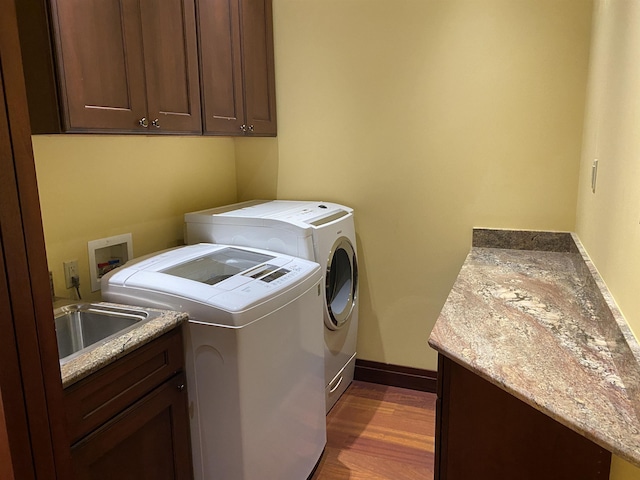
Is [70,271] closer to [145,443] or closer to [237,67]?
[145,443]

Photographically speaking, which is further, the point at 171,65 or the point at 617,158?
the point at 171,65

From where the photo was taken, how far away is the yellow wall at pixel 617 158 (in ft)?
3.81

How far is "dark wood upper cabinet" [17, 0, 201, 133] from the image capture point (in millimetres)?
1446

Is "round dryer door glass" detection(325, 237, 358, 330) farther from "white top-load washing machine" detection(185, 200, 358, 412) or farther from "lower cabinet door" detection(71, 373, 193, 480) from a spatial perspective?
"lower cabinet door" detection(71, 373, 193, 480)

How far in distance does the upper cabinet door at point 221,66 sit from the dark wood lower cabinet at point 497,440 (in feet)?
4.75

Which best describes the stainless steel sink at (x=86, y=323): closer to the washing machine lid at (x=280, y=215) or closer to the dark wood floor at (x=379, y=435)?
the washing machine lid at (x=280, y=215)

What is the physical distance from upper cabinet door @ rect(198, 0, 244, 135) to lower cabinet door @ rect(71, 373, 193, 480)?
1.16 m

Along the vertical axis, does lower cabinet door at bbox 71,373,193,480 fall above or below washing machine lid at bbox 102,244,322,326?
below

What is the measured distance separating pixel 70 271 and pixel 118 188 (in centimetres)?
43

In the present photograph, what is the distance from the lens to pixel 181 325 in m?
1.65

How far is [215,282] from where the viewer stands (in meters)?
1.86

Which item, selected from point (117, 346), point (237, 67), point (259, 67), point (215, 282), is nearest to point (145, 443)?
point (117, 346)

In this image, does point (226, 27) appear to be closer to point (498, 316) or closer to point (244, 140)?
point (244, 140)

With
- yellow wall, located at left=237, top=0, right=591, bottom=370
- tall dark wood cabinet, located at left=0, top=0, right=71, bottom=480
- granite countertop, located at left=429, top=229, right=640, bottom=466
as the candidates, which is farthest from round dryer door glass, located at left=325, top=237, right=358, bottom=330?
tall dark wood cabinet, located at left=0, top=0, right=71, bottom=480
